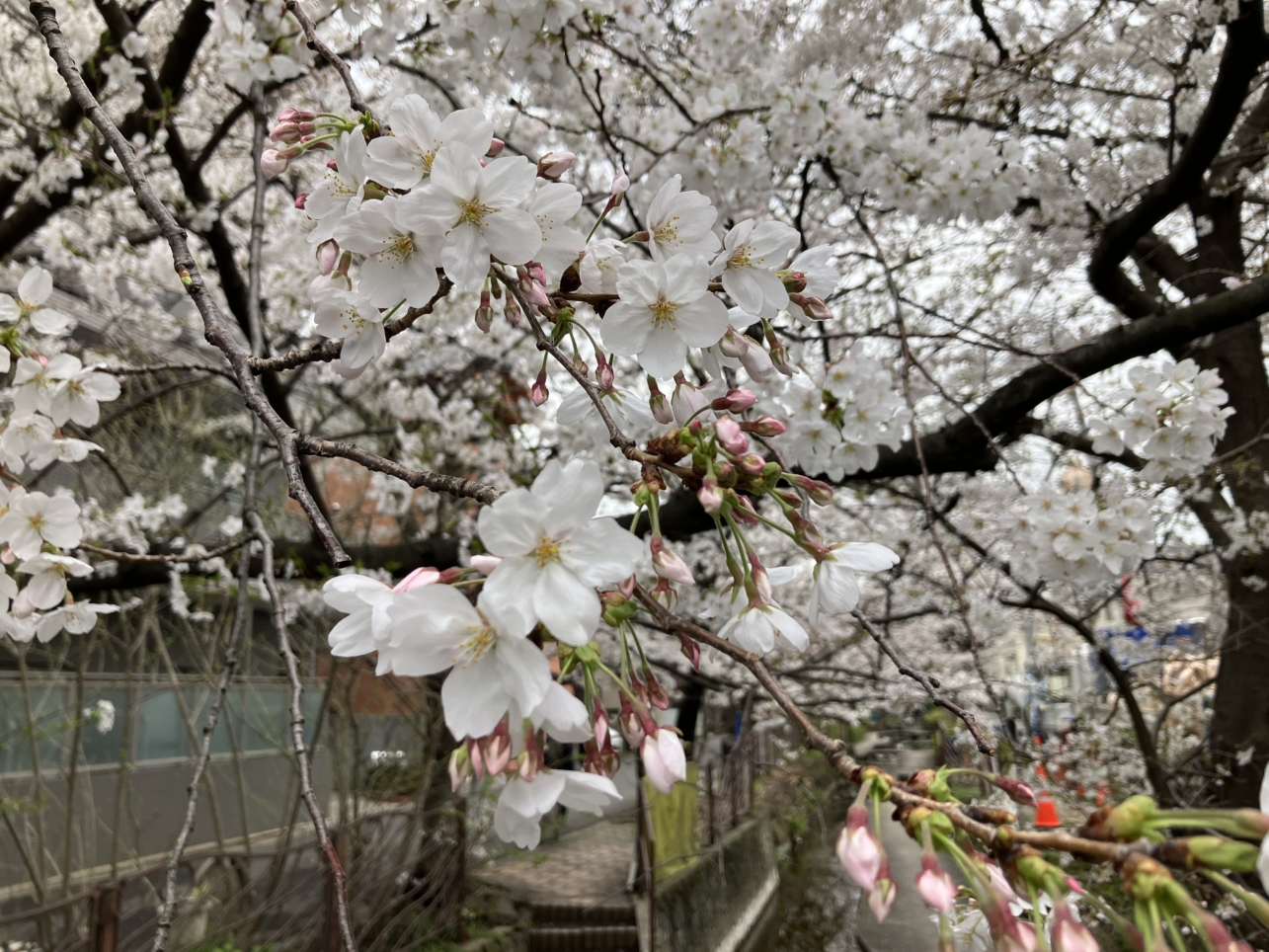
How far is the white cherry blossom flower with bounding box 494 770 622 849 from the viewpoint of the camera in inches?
26.2

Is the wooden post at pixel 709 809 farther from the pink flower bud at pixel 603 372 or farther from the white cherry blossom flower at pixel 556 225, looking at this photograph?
the white cherry blossom flower at pixel 556 225

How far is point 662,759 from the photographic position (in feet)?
2.32

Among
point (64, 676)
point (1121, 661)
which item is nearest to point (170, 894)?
point (64, 676)

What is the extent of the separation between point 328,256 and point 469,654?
0.59 meters

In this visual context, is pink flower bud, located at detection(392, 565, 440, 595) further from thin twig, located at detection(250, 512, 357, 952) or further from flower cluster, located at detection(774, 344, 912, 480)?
flower cluster, located at detection(774, 344, 912, 480)

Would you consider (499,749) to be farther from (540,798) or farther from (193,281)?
(193,281)

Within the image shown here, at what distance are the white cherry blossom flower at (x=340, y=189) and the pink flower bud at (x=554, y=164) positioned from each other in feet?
0.68

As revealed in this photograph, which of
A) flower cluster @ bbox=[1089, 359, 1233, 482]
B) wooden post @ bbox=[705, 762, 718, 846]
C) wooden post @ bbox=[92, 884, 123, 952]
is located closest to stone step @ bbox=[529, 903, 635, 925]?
wooden post @ bbox=[705, 762, 718, 846]

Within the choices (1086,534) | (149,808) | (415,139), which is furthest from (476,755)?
(149,808)

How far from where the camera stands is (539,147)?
15.2 ft

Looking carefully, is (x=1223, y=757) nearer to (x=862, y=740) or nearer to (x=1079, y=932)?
(x=1079, y=932)

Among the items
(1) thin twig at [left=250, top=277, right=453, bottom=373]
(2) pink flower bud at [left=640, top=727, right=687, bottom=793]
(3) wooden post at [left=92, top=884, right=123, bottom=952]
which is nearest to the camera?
(2) pink flower bud at [left=640, top=727, right=687, bottom=793]

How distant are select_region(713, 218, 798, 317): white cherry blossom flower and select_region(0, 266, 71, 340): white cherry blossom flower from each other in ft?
4.39

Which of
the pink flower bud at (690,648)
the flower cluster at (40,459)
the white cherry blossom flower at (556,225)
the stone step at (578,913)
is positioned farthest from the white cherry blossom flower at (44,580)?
the stone step at (578,913)
